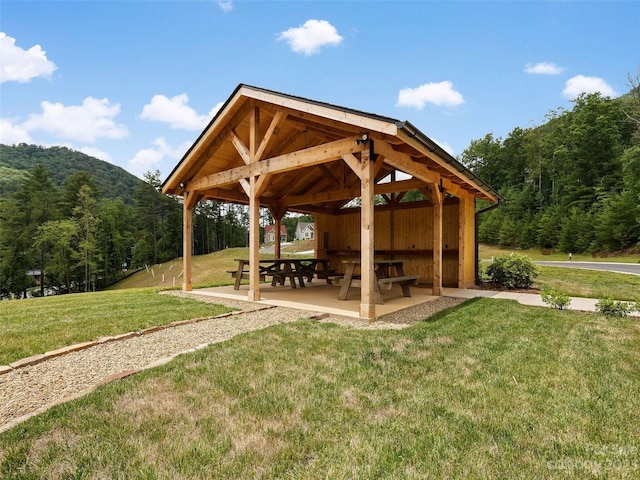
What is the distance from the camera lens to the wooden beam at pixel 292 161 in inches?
216

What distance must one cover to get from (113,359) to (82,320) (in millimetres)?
2196

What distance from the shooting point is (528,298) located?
24.1 feet

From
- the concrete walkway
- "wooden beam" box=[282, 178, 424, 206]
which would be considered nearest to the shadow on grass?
the concrete walkway

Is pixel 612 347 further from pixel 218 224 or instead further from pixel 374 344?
pixel 218 224

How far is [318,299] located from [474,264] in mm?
5447

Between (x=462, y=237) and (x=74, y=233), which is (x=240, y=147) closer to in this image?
(x=462, y=237)

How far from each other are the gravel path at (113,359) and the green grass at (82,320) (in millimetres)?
416

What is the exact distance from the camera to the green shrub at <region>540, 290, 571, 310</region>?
5.92 meters

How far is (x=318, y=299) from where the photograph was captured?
7.14 meters

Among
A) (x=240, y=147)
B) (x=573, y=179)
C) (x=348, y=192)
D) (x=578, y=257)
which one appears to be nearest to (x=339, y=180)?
(x=348, y=192)

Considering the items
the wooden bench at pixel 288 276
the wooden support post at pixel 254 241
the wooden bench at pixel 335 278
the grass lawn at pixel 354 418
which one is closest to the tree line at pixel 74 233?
the wooden bench at pixel 288 276

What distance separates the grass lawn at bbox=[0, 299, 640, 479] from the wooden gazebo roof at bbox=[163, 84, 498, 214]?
10.4ft

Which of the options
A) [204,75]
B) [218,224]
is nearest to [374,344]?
[204,75]

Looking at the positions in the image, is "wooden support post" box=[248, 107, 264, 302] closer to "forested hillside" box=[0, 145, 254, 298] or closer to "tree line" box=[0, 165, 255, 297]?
"tree line" box=[0, 165, 255, 297]
